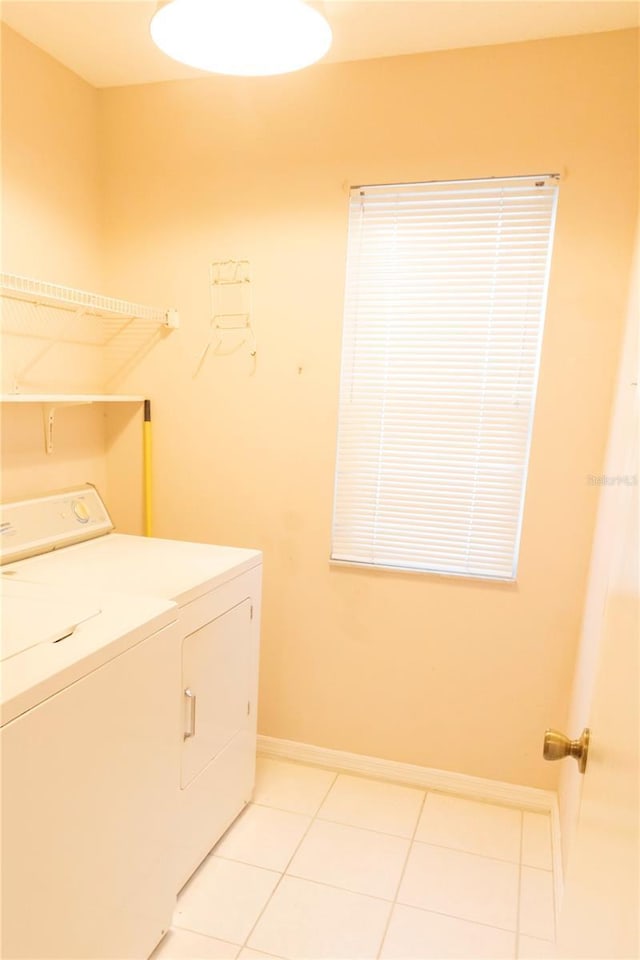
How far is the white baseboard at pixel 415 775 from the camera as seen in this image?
2180 mm

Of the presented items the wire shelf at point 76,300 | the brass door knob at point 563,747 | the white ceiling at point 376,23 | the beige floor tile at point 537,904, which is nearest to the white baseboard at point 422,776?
the beige floor tile at point 537,904

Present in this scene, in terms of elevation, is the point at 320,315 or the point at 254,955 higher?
the point at 320,315

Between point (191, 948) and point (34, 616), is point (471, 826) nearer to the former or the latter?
point (191, 948)

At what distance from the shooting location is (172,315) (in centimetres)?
235

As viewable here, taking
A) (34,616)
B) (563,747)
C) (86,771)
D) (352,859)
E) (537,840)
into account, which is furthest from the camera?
(537,840)

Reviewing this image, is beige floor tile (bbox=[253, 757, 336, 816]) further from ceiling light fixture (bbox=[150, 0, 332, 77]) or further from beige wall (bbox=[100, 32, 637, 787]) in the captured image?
ceiling light fixture (bbox=[150, 0, 332, 77])

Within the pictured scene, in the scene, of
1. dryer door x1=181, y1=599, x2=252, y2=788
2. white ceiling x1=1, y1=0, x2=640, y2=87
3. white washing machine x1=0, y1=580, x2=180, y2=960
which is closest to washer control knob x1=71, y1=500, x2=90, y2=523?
white washing machine x1=0, y1=580, x2=180, y2=960

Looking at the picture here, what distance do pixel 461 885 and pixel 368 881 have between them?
0.30 meters

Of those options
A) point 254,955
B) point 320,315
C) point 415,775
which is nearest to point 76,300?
point 320,315

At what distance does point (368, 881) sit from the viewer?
182cm

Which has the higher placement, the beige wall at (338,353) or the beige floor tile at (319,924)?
the beige wall at (338,353)

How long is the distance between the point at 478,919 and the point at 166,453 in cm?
196

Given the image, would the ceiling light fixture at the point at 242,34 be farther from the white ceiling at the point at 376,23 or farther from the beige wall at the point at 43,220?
the beige wall at the point at 43,220

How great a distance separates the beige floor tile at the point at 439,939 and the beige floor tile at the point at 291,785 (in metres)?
0.53
